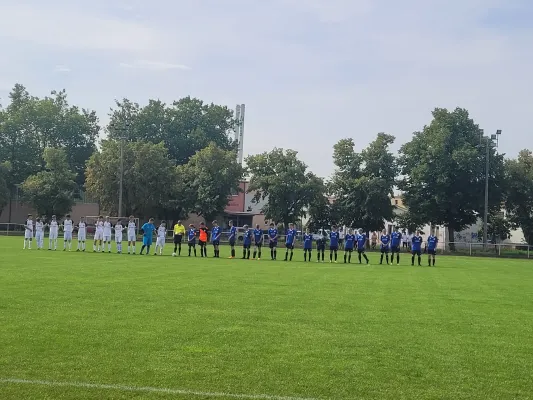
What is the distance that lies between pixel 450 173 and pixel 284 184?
49.5 ft

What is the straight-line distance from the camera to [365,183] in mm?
58625

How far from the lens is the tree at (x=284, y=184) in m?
61.3

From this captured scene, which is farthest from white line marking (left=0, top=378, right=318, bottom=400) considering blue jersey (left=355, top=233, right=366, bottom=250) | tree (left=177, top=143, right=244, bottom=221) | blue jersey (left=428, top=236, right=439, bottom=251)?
tree (left=177, top=143, right=244, bottom=221)

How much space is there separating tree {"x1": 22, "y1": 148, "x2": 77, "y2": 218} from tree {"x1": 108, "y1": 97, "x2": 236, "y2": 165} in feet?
57.8

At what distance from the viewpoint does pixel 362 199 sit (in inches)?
2339

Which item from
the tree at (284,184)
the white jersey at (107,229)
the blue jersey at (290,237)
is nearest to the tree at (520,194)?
the tree at (284,184)

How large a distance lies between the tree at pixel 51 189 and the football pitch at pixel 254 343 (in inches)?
2125

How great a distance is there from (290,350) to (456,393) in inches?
95.6

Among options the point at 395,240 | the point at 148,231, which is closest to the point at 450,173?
the point at 395,240

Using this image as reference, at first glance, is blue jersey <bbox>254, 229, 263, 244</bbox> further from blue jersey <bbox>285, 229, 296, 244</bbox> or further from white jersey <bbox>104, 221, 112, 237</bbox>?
white jersey <bbox>104, 221, 112, 237</bbox>

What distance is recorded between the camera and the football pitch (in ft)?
22.2

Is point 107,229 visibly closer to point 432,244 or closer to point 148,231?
point 148,231

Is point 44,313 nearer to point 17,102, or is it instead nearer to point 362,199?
point 362,199

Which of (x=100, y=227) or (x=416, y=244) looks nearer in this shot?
(x=416, y=244)
